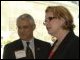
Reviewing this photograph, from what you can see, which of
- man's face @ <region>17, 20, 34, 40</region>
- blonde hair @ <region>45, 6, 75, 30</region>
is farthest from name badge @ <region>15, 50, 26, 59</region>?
blonde hair @ <region>45, 6, 75, 30</region>

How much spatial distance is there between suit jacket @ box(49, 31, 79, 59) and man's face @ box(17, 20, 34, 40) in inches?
36.6

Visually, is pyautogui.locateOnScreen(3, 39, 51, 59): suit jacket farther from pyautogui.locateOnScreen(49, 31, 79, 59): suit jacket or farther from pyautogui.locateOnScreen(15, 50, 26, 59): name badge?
pyautogui.locateOnScreen(49, 31, 79, 59): suit jacket

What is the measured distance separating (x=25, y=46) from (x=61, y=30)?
983 mm

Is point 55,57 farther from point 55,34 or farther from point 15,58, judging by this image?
point 15,58

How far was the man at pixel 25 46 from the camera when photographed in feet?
9.01

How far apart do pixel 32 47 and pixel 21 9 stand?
960 mm

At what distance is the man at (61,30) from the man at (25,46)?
0.77 m

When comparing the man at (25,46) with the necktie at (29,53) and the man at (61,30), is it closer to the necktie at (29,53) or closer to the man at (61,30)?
the necktie at (29,53)

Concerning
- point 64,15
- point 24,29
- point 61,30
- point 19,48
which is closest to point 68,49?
point 61,30

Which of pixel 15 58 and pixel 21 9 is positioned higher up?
pixel 21 9

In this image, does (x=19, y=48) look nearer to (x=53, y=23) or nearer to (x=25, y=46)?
(x=25, y=46)

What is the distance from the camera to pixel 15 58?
9.04ft

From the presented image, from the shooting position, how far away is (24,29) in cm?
274

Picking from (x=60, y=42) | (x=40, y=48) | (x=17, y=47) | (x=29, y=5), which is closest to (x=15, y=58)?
(x=17, y=47)
